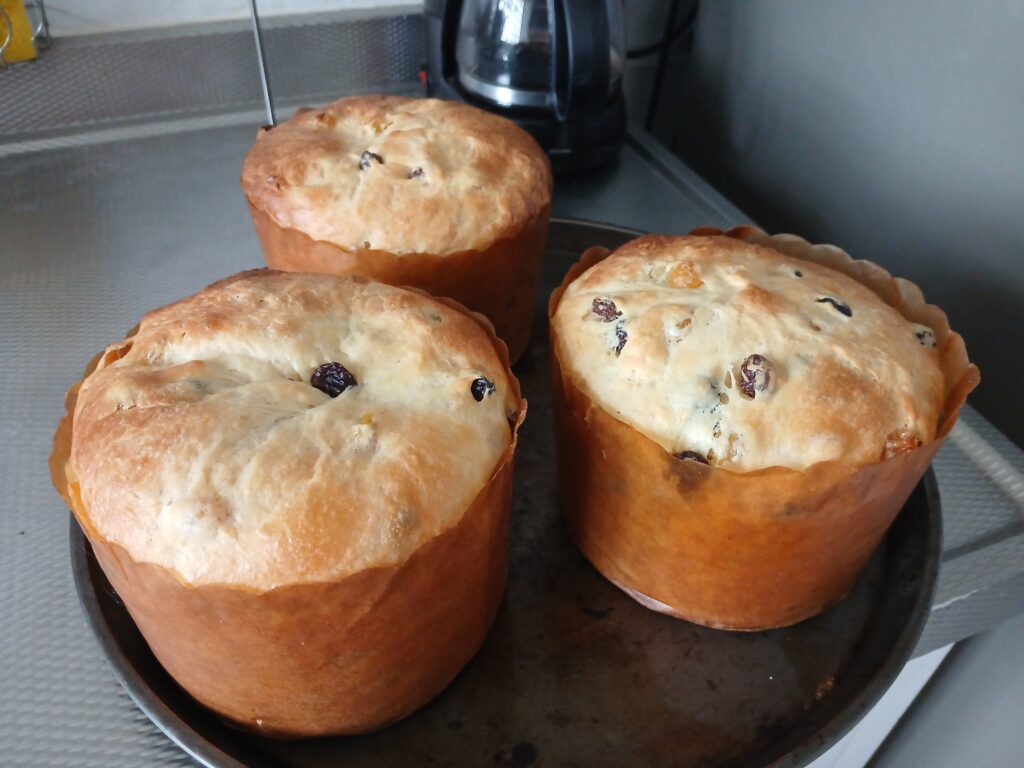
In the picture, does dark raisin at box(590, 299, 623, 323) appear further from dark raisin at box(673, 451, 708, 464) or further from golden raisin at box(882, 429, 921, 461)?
golden raisin at box(882, 429, 921, 461)

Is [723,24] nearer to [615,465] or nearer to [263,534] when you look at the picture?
[615,465]

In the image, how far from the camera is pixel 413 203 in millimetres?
1094

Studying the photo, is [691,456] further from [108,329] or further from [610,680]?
[108,329]

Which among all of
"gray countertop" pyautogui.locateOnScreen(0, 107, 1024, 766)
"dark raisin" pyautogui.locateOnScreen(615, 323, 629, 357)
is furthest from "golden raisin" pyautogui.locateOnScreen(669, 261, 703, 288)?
"gray countertop" pyautogui.locateOnScreen(0, 107, 1024, 766)

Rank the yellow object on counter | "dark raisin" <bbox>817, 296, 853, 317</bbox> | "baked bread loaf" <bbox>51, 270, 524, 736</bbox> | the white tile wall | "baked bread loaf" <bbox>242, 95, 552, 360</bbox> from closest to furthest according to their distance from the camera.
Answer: "baked bread loaf" <bbox>51, 270, 524, 736</bbox> → "dark raisin" <bbox>817, 296, 853, 317</bbox> → "baked bread loaf" <bbox>242, 95, 552, 360</bbox> → the yellow object on counter → the white tile wall

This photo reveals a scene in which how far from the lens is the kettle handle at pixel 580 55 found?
4.59ft

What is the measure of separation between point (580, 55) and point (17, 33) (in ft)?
3.69

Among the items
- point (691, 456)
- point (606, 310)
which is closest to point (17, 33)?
point (606, 310)

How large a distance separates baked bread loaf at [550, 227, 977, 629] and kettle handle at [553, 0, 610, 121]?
578 mm

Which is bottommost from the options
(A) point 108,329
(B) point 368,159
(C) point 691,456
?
(A) point 108,329

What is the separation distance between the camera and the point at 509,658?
0.93 metres

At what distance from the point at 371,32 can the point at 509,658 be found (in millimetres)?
1513

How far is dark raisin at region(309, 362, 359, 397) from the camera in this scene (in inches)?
33.2

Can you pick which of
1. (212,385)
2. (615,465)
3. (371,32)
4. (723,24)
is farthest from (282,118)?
(615,465)
